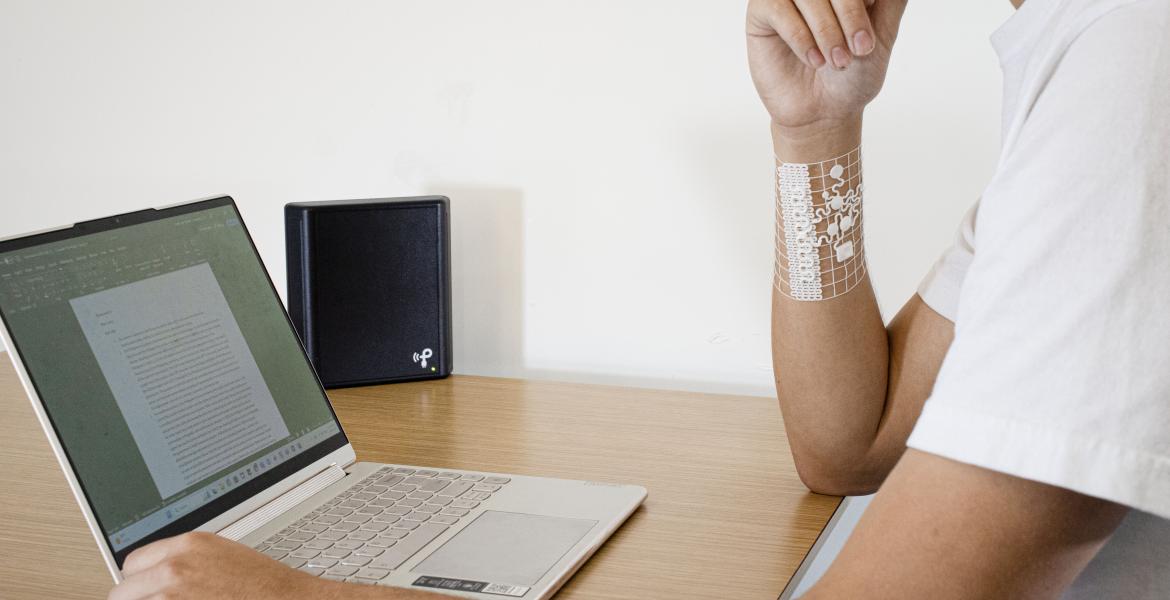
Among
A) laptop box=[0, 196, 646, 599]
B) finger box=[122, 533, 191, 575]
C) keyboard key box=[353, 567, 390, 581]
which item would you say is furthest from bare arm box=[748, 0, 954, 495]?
finger box=[122, 533, 191, 575]

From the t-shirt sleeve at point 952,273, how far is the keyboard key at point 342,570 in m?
0.56

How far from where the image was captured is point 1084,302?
1.83 feet

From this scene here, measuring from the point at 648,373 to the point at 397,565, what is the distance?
2.05 ft

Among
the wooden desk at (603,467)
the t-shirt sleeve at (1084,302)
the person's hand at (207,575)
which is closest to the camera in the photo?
the t-shirt sleeve at (1084,302)

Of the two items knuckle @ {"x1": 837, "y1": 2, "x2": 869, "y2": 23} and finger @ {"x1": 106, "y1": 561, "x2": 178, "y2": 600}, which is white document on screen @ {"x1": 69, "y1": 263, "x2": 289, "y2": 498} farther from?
knuckle @ {"x1": 837, "y1": 2, "x2": 869, "y2": 23}

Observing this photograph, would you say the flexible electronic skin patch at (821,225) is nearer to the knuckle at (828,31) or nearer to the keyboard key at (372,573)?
the knuckle at (828,31)

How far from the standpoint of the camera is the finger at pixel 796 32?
920 millimetres

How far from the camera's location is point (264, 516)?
0.90 metres

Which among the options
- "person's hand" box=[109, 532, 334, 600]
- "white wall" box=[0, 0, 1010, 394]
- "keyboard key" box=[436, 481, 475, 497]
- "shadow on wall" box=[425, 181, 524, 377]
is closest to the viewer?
"person's hand" box=[109, 532, 334, 600]

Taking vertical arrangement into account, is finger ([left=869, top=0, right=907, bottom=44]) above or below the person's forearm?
above

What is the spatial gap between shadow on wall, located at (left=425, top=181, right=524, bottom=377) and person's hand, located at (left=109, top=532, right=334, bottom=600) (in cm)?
69

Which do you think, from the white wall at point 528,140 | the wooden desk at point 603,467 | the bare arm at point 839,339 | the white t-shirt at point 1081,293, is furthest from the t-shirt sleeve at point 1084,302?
the white wall at point 528,140

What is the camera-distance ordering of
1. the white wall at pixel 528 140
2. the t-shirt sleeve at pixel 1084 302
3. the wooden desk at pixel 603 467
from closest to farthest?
the t-shirt sleeve at pixel 1084 302 → the wooden desk at pixel 603 467 → the white wall at pixel 528 140

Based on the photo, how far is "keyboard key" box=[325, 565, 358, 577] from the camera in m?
0.79
